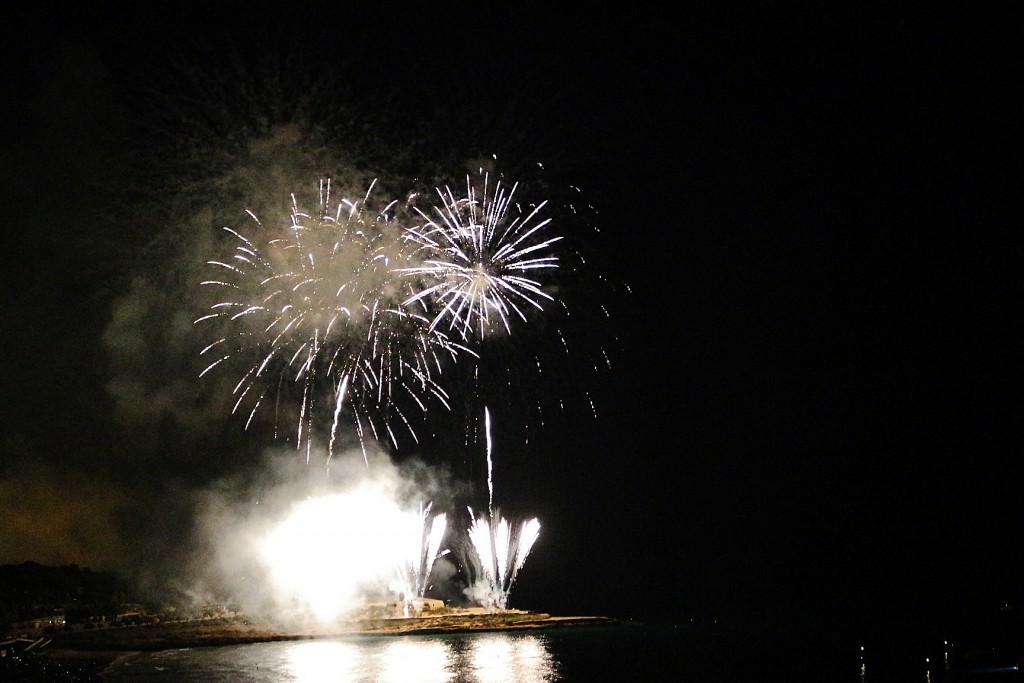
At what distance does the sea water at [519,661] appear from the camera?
28.7 m

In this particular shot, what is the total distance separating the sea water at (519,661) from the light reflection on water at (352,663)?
0.12ft

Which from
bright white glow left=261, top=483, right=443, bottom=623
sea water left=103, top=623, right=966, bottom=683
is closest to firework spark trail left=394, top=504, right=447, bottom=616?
bright white glow left=261, top=483, right=443, bottom=623

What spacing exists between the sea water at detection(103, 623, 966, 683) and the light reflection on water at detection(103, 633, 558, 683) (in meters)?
0.04

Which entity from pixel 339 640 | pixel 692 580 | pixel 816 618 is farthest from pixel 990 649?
pixel 692 580

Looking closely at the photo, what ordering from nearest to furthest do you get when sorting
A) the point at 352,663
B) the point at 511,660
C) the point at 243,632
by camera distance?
1. the point at 352,663
2. the point at 511,660
3. the point at 243,632

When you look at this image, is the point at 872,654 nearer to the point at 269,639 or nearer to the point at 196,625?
the point at 269,639

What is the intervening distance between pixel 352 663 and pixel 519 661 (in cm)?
678

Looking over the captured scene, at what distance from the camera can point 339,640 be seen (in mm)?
44062

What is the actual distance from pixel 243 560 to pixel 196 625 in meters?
5.98

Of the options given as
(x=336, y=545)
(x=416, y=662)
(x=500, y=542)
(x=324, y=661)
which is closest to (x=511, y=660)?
(x=416, y=662)

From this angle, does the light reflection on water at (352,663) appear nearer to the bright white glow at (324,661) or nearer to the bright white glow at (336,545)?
the bright white glow at (324,661)

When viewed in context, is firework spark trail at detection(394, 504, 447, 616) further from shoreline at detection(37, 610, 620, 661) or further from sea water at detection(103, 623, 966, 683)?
sea water at detection(103, 623, 966, 683)

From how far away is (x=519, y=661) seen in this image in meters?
34.0

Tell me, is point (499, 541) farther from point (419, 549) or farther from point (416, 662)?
point (416, 662)
